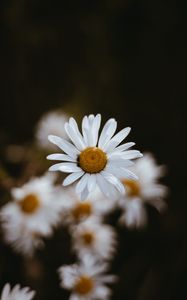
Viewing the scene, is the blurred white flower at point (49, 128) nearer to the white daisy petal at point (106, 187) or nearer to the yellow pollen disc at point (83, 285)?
the yellow pollen disc at point (83, 285)

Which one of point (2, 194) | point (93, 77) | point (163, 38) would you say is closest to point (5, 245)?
point (2, 194)

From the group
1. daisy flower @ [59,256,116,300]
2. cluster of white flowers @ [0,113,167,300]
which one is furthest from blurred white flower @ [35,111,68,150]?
daisy flower @ [59,256,116,300]

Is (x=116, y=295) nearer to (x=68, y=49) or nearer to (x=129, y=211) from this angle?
(x=129, y=211)

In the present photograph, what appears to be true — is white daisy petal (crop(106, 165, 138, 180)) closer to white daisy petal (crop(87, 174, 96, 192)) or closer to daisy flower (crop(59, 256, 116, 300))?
white daisy petal (crop(87, 174, 96, 192))

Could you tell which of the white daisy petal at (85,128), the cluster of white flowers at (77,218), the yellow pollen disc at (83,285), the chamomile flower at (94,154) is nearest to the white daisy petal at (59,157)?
the chamomile flower at (94,154)

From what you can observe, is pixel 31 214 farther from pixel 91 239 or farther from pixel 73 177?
pixel 73 177
